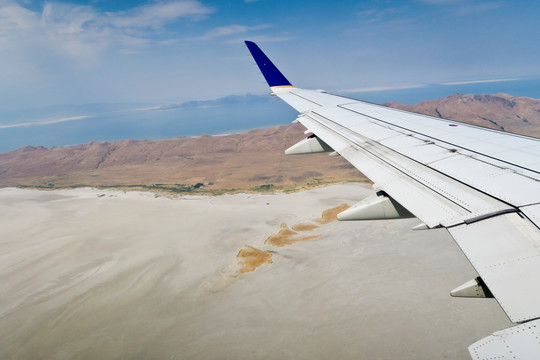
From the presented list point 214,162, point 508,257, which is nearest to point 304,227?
Result: point 508,257

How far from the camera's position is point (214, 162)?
309 feet

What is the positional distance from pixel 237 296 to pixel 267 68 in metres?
16.8

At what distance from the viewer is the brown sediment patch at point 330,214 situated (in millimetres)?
32566

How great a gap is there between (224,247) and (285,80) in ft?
61.3

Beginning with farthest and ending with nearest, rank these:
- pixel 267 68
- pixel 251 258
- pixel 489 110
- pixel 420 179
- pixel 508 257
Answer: pixel 489 110 → pixel 251 258 → pixel 267 68 → pixel 420 179 → pixel 508 257

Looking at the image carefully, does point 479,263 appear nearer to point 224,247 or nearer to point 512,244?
point 512,244

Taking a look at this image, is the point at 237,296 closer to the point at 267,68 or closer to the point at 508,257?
the point at 267,68

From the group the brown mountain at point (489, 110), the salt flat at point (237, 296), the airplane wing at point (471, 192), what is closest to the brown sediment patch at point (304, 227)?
the salt flat at point (237, 296)

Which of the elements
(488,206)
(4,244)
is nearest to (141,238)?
(4,244)

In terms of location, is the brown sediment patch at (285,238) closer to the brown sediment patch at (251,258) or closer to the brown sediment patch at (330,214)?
the brown sediment patch at (251,258)

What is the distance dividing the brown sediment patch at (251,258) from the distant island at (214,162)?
25100 mm

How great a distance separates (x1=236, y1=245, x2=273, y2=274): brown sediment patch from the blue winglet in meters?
15.9

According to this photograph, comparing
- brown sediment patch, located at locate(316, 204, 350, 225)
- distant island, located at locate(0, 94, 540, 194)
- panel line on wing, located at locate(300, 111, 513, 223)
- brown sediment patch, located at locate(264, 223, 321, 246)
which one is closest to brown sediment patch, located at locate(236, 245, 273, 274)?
brown sediment patch, located at locate(264, 223, 321, 246)

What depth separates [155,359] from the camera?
1591 centimetres
